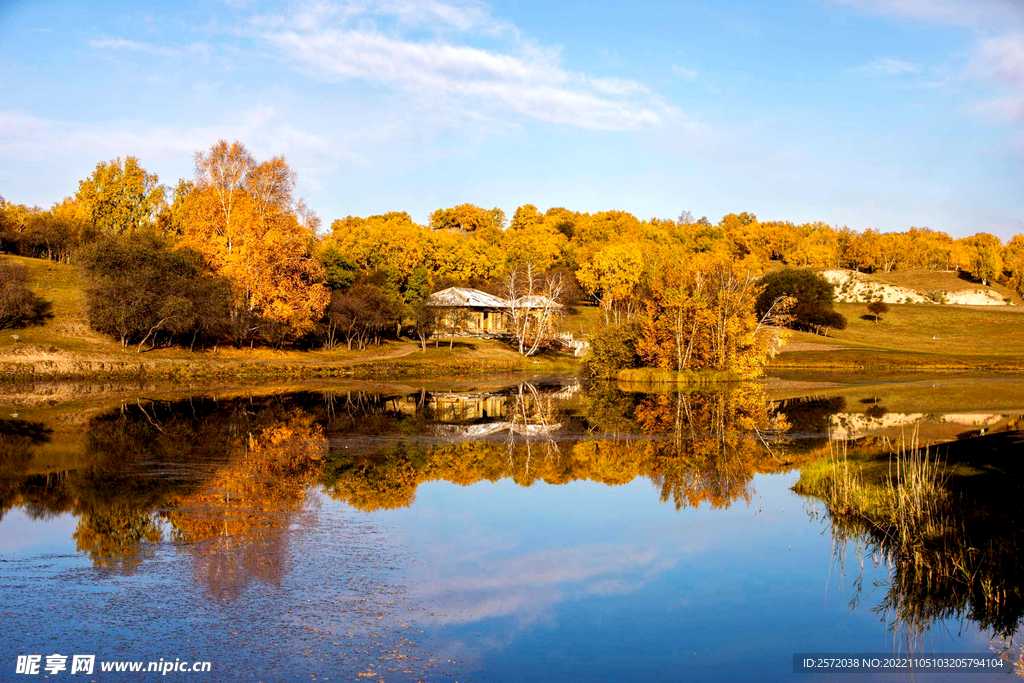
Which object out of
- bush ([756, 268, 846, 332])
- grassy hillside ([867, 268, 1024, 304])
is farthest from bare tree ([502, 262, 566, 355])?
grassy hillside ([867, 268, 1024, 304])

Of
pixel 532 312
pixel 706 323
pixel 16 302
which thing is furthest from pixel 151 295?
pixel 532 312

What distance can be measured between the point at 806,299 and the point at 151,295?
238 feet

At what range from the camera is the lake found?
9.68 m

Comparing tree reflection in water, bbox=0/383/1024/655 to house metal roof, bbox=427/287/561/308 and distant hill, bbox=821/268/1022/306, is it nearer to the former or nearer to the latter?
house metal roof, bbox=427/287/561/308

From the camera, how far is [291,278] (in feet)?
198

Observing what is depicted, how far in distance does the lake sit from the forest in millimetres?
23069

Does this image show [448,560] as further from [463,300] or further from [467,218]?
[467,218]

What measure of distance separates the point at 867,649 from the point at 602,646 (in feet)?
11.4

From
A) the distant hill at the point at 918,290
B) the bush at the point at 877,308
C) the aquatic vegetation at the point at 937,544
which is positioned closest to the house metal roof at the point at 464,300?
the bush at the point at 877,308

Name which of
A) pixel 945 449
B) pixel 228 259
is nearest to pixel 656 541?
pixel 945 449

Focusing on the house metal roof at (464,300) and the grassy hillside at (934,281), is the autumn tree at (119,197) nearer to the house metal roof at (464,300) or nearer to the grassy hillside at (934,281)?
the house metal roof at (464,300)

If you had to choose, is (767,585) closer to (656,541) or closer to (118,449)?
(656,541)

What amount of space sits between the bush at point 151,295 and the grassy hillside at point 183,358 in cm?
161

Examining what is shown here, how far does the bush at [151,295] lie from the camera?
160 ft
